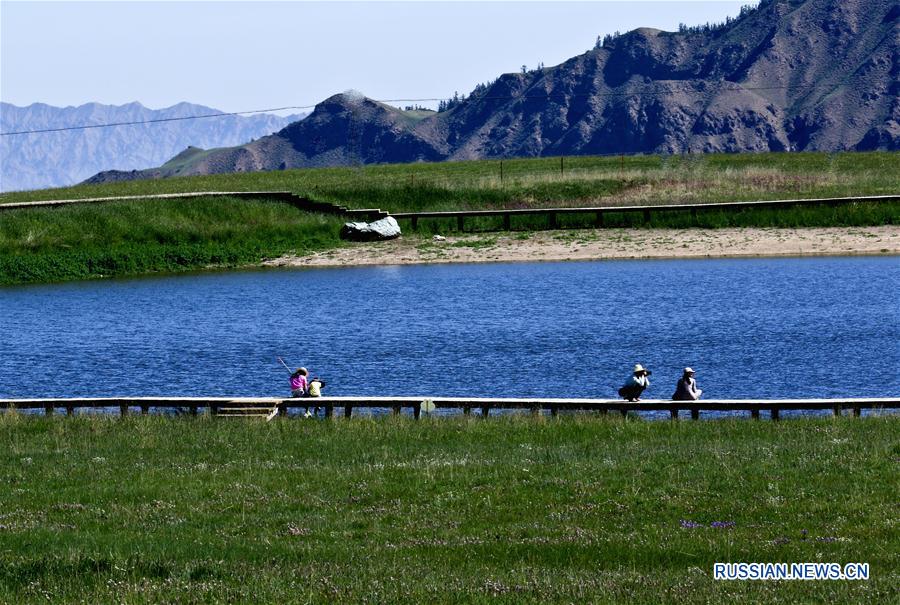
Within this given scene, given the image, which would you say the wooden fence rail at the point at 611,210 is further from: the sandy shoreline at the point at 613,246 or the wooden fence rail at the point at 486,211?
the sandy shoreline at the point at 613,246

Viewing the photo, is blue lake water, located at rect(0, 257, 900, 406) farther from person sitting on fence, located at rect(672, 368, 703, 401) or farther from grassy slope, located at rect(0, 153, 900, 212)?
grassy slope, located at rect(0, 153, 900, 212)

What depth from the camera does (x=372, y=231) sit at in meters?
79.2

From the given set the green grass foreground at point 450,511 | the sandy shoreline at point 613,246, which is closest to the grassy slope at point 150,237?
the sandy shoreline at point 613,246

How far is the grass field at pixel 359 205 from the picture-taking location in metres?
75.9

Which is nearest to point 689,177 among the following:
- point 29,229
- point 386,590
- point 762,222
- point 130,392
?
point 762,222

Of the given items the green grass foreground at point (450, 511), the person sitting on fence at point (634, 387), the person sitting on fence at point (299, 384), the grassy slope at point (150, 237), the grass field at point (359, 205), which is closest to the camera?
the green grass foreground at point (450, 511)

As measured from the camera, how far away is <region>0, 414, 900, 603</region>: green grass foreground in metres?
14.8

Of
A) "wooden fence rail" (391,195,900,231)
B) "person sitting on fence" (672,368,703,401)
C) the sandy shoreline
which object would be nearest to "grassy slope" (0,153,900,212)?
"wooden fence rail" (391,195,900,231)

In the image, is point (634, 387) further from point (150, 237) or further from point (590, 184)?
point (590, 184)

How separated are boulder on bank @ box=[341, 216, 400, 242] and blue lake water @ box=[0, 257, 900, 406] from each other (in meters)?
7.63

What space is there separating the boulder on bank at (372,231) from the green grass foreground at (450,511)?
1991 inches

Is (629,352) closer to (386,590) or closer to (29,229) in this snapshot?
(386,590)

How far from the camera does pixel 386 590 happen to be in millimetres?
14539

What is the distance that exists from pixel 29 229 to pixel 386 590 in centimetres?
6778
